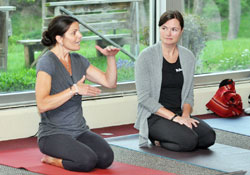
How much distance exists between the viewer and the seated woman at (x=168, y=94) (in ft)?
14.1

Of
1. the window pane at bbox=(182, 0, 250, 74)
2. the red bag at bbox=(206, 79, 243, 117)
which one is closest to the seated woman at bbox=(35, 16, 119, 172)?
the red bag at bbox=(206, 79, 243, 117)

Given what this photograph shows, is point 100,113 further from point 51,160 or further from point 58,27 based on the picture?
point 58,27

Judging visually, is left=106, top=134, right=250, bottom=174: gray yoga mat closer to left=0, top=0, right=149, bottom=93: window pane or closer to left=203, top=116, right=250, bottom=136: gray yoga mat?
left=203, top=116, right=250, bottom=136: gray yoga mat

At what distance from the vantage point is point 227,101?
5590 mm

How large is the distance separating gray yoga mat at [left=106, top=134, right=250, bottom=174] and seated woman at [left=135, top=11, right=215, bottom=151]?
7 cm

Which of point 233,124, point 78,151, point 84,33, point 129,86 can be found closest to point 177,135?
point 78,151

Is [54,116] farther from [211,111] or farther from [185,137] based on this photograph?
[211,111]

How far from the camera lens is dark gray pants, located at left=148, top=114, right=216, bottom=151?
425 cm

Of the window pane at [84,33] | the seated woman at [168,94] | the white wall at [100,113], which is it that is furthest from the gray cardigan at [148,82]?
the window pane at [84,33]

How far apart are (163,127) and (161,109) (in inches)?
5.4

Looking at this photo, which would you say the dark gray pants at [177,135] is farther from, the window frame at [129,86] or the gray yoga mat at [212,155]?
the window frame at [129,86]

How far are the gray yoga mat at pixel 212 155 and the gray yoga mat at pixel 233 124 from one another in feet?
1.46

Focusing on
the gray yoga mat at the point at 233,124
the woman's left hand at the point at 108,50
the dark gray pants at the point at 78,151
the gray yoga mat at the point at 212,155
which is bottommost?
the gray yoga mat at the point at 233,124

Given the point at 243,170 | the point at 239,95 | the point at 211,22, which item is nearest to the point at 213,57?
the point at 211,22
